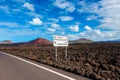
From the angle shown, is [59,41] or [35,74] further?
[59,41]

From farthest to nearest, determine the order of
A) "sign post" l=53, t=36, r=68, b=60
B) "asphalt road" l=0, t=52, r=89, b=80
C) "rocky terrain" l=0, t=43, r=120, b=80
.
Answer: "sign post" l=53, t=36, r=68, b=60
"rocky terrain" l=0, t=43, r=120, b=80
"asphalt road" l=0, t=52, r=89, b=80

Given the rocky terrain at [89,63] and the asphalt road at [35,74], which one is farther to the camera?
the rocky terrain at [89,63]

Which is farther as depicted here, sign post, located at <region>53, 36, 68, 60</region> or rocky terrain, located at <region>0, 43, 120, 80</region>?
sign post, located at <region>53, 36, 68, 60</region>

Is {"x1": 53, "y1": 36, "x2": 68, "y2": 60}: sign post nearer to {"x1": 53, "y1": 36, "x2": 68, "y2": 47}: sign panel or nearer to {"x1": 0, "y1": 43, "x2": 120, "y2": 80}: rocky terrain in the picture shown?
{"x1": 53, "y1": 36, "x2": 68, "y2": 47}: sign panel

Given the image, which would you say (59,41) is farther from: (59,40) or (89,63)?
(89,63)

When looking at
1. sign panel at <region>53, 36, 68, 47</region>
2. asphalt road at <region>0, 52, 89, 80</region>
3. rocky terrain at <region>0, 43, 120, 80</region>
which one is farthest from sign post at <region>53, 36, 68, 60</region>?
asphalt road at <region>0, 52, 89, 80</region>

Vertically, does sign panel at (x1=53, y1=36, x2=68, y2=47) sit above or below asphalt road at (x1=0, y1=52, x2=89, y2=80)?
above

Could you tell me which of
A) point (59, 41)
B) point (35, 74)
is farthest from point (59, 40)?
point (35, 74)

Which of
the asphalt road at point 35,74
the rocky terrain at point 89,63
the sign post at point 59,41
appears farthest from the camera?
the sign post at point 59,41

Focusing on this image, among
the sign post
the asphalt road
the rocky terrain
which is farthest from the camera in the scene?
the sign post

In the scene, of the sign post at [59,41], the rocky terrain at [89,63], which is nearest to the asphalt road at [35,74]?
the rocky terrain at [89,63]

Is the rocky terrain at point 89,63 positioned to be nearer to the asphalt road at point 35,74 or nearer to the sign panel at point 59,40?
the asphalt road at point 35,74

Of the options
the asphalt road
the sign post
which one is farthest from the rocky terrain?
the sign post

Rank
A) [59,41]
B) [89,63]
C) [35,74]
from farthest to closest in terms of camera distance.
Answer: [59,41], [89,63], [35,74]
